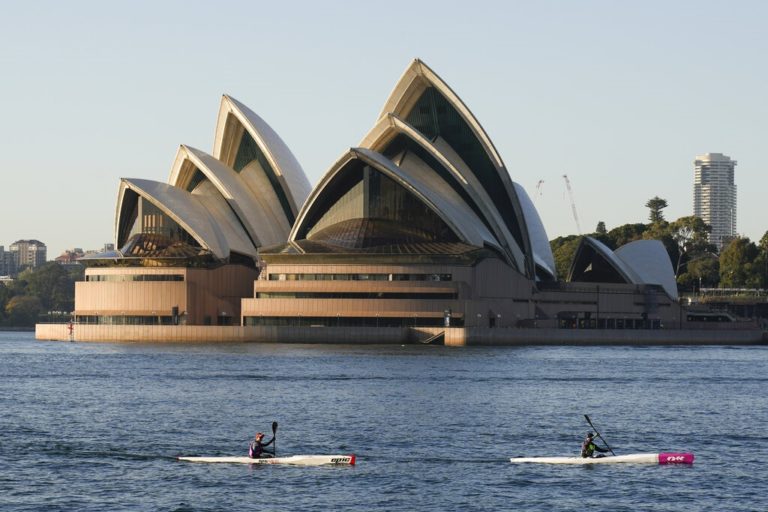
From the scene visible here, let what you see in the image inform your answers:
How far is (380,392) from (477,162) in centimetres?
6220

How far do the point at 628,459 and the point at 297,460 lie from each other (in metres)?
11.4

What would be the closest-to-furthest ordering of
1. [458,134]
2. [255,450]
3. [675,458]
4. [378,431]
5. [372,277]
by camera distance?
[255,450], [675,458], [378,431], [372,277], [458,134]

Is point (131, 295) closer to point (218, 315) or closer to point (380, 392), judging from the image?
point (218, 315)

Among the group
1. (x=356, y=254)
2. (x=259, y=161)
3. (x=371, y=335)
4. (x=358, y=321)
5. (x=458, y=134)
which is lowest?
(x=371, y=335)

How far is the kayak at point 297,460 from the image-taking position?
47375 millimetres

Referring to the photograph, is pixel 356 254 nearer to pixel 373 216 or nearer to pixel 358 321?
pixel 358 321

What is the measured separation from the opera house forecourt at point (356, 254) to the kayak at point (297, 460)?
73022 mm

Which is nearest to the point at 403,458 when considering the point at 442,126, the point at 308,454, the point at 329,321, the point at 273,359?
the point at 308,454

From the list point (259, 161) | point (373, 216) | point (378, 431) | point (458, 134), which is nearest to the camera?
point (378, 431)

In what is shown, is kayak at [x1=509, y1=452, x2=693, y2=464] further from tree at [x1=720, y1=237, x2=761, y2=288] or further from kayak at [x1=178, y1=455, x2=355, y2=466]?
tree at [x1=720, y1=237, x2=761, y2=288]

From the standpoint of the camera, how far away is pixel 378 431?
5616 centimetres

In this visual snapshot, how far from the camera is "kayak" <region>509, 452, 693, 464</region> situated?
48.2m

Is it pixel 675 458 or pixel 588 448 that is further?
pixel 588 448

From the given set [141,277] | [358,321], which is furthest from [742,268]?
[141,277]
